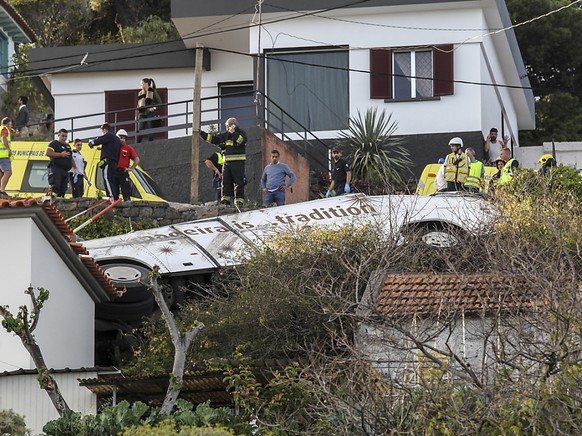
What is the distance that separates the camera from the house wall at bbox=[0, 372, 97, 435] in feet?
70.2

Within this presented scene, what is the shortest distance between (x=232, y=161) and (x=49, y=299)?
796 cm

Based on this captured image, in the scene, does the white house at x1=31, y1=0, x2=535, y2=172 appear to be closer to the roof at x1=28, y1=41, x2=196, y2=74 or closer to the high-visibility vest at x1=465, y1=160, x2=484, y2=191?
the roof at x1=28, y1=41, x2=196, y2=74

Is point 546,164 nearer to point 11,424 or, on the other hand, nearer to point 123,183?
point 123,183

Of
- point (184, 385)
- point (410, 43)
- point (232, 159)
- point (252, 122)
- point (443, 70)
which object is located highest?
point (410, 43)

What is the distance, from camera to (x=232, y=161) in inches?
1195

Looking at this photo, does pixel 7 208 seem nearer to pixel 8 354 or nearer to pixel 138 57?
pixel 8 354

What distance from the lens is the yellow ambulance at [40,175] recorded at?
3089cm

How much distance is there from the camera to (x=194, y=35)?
3919 centimetres

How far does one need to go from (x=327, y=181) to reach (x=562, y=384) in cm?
1795

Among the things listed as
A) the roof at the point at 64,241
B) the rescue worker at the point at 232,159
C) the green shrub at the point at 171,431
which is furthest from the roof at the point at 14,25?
the green shrub at the point at 171,431

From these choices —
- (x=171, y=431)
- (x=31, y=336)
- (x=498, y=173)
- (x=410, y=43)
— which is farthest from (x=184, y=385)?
(x=410, y=43)

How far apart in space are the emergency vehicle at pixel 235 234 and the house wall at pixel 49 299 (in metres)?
1.48

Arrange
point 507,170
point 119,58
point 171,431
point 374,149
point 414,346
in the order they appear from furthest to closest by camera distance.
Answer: point 119,58 → point 374,149 → point 507,170 → point 414,346 → point 171,431

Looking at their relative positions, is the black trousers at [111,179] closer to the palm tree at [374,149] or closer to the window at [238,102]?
the palm tree at [374,149]
